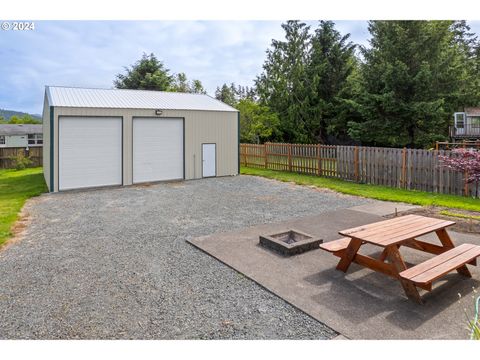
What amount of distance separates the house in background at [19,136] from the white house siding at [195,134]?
1950 centimetres

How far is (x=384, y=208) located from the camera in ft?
28.1

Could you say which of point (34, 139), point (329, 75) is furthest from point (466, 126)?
point (34, 139)

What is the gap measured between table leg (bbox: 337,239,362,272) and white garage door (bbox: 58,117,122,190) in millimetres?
10066

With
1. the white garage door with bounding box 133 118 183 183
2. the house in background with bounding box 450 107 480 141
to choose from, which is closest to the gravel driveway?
the white garage door with bounding box 133 118 183 183

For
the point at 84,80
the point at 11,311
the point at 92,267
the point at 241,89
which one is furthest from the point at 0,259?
the point at 241,89

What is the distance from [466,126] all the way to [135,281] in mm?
26097

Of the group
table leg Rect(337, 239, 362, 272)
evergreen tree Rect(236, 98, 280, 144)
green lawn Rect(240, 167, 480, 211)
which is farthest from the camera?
evergreen tree Rect(236, 98, 280, 144)

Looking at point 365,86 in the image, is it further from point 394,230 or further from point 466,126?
point 394,230

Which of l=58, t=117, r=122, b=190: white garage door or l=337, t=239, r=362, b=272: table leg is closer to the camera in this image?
l=337, t=239, r=362, b=272: table leg

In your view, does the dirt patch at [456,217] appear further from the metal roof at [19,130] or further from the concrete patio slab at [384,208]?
the metal roof at [19,130]

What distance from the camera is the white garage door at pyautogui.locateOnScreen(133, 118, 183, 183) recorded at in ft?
43.3

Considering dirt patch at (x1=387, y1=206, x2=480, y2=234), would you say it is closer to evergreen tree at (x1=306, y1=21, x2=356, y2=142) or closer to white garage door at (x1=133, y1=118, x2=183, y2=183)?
white garage door at (x1=133, y1=118, x2=183, y2=183)

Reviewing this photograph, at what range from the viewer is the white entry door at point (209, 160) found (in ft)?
48.9

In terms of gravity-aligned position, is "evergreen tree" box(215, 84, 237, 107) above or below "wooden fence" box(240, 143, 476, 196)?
above
